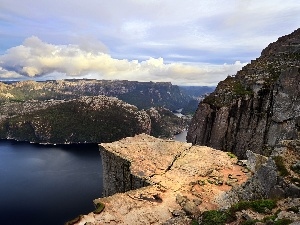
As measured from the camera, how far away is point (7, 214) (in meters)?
119

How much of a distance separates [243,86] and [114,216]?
80381mm

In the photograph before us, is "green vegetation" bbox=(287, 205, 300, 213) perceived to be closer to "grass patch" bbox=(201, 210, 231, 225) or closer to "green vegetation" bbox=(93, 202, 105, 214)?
"grass patch" bbox=(201, 210, 231, 225)

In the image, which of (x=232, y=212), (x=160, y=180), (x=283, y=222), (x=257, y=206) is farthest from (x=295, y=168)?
(x=160, y=180)

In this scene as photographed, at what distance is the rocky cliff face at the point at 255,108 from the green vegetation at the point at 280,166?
2086 inches

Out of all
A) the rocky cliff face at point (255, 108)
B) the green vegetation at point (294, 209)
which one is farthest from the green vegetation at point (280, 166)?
the rocky cliff face at point (255, 108)

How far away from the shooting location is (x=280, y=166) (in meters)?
21.1

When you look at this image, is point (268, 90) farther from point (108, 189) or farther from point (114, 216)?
point (114, 216)

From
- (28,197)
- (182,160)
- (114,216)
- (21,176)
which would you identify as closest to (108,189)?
(182,160)

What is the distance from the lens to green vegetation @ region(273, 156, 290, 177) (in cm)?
2050

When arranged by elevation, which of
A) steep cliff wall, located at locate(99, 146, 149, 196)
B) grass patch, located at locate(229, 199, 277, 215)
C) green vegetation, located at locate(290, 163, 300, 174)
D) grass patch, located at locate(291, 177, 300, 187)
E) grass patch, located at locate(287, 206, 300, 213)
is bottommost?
steep cliff wall, located at locate(99, 146, 149, 196)

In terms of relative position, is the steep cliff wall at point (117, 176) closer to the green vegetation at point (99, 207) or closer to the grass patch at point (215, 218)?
the green vegetation at point (99, 207)

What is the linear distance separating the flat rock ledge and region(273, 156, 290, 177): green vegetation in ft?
20.8

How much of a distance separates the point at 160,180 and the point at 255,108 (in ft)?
215

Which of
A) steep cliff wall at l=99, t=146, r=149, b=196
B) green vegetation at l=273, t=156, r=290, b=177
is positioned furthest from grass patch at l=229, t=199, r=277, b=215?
steep cliff wall at l=99, t=146, r=149, b=196
